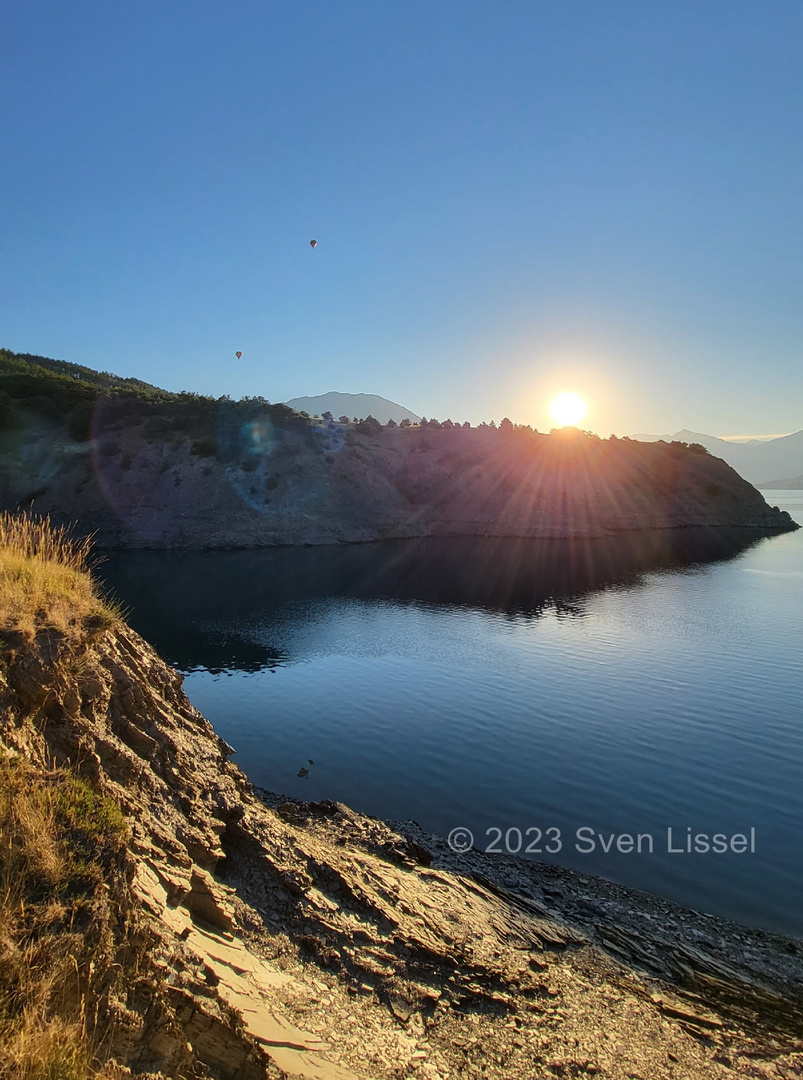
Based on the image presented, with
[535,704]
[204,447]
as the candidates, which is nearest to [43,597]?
[535,704]

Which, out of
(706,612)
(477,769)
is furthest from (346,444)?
(477,769)

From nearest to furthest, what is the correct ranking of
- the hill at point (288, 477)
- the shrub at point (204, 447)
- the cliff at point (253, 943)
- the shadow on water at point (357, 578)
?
the cliff at point (253, 943) → the shadow on water at point (357, 578) → the hill at point (288, 477) → the shrub at point (204, 447)

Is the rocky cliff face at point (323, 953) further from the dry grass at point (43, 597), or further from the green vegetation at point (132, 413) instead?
the green vegetation at point (132, 413)

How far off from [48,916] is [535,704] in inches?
929

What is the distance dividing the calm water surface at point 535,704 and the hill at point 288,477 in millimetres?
28143

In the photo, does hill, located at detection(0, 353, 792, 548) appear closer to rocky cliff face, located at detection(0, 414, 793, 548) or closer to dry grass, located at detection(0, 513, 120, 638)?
rocky cliff face, located at detection(0, 414, 793, 548)

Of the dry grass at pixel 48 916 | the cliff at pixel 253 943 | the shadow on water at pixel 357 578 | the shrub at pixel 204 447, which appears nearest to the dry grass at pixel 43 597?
the cliff at pixel 253 943

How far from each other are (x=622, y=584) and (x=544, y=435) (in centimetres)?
6748

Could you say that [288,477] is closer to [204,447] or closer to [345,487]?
[345,487]

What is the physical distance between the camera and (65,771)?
7406 millimetres

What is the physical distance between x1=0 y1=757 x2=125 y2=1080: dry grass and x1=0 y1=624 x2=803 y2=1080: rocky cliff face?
0.75 ft

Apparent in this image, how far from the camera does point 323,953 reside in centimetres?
884

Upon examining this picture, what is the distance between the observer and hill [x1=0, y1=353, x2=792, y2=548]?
3442 inches

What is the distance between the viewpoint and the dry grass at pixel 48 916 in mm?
4863
